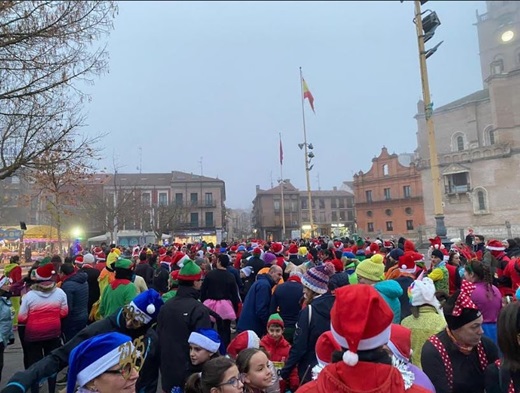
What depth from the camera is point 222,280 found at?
676 centimetres

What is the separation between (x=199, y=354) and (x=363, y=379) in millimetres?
2321

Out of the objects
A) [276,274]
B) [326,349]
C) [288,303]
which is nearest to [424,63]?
[276,274]

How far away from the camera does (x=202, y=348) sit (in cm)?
365

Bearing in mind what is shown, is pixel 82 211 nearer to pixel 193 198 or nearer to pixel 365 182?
pixel 193 198

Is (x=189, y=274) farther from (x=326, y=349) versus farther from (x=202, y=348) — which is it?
(x=326, y=349)

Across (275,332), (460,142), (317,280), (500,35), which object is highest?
(500,35)

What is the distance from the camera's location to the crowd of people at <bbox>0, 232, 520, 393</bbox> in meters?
1.77

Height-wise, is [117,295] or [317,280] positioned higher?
[317,280]

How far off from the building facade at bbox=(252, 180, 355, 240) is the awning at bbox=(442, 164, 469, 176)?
22471 millimetres

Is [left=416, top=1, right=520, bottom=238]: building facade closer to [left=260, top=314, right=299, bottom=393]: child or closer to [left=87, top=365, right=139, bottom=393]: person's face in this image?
[left=260, top=314, right=299, bottom=393]: child

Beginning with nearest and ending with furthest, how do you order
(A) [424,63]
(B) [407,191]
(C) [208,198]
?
(A) [424,63] < (B) [407,191] < (C) [208,198]

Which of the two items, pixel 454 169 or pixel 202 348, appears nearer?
pixel 202 348

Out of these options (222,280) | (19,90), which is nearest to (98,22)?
(19,90)

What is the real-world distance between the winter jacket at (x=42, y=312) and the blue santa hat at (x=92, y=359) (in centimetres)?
379
